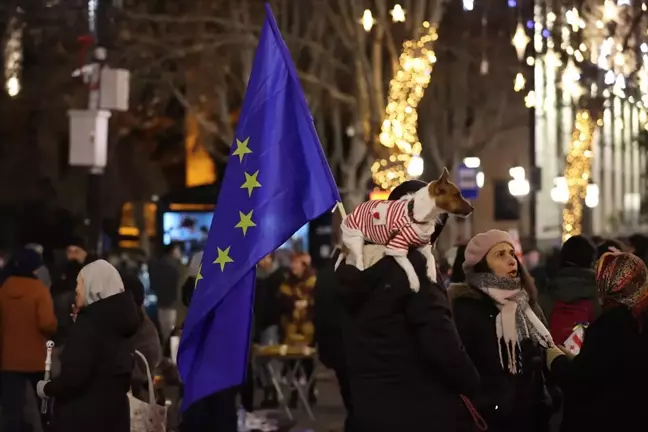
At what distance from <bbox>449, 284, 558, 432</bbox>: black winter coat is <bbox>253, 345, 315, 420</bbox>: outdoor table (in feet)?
27.9

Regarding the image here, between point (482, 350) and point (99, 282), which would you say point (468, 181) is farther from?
point (482, 350)

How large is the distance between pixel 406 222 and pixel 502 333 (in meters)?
1.34

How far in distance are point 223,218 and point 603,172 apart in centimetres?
4955

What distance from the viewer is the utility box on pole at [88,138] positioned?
60.3 feet

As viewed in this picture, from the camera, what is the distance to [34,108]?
39.6 metres

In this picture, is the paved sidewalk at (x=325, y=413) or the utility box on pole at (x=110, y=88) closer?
the paved sidewalk at (x=325, y=413)

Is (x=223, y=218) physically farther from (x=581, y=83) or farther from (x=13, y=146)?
(x=13, y=146)

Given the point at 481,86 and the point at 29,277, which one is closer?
the point at 29,277

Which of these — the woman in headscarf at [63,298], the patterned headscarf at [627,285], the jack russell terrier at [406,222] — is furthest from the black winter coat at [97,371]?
the woman in headscarf at [63,298]

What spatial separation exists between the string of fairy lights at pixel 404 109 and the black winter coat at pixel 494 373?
16294 mm

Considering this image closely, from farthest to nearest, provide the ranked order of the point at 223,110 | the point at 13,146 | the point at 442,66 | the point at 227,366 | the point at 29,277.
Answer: the point at 13,146, the point at 442,66, the point at 223,110, the point at 29,277, the point at 227,366

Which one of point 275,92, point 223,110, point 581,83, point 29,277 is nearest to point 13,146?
point 223,110

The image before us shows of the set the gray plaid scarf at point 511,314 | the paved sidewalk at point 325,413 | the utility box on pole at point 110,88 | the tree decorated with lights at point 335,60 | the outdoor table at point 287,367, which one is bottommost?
the paved sidewalk at point 325,413

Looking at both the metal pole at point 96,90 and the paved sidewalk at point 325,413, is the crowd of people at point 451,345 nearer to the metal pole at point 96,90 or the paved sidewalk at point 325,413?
the paved sidewalk at point 325,413
